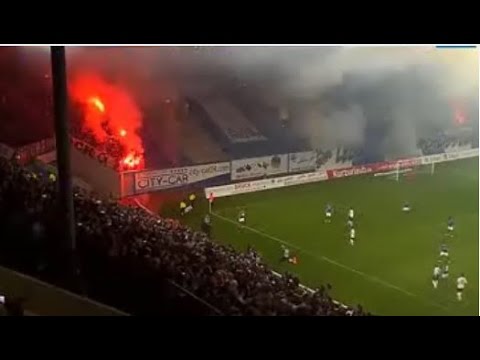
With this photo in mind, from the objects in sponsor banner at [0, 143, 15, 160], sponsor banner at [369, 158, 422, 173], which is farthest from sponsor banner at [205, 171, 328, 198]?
sponsor banner at [0, 143, 15, 160]

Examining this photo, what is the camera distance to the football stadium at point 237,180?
332cm

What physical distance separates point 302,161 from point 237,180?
0.31m

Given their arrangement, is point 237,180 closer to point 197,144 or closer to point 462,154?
point 197,144

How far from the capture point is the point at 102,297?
3383 mm

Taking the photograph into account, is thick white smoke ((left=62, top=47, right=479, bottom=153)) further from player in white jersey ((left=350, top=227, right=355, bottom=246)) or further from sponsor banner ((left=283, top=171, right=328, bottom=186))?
player in white jersey ((left=350, top=227, right=355, bottom=246))

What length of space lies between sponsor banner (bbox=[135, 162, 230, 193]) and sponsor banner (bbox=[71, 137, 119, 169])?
0.12 meters

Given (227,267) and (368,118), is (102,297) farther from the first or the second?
(368,118)

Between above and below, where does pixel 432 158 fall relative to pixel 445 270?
above

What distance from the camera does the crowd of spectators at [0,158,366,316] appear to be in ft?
11.0

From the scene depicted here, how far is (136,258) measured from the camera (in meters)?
3.40

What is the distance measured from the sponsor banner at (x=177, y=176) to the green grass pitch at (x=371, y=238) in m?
0.13

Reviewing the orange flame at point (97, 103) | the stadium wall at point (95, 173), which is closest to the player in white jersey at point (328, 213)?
the stadium wall at point (95, 173)

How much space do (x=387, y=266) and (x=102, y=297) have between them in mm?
1259

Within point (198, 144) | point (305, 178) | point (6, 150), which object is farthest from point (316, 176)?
point (6, 150)
